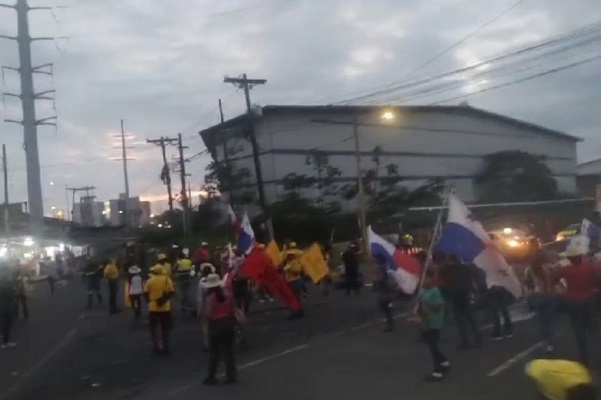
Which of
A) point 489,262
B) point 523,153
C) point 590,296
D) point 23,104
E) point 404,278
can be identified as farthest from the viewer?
point 523,153

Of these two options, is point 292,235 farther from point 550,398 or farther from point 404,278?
point 550,398

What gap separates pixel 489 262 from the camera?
18.2 metres

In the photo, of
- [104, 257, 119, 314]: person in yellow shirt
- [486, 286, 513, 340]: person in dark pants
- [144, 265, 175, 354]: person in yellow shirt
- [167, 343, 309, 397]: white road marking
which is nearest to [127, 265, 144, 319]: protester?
[104, 257, 119, 314]: person in yellow shirt

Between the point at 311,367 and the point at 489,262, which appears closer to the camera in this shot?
the point at 311,367

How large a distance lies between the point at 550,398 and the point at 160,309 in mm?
14979

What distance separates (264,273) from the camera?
2358 cm

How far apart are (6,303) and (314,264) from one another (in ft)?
30.6

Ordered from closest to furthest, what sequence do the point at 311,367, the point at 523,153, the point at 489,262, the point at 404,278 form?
the point at 311,367, the point at 489,262, the point at 404,278, the point at 523,153

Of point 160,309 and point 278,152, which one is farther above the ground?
point 278,152

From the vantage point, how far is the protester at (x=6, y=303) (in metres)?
23.2

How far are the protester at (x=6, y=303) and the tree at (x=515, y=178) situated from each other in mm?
44833

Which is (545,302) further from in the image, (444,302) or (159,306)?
(159,306)

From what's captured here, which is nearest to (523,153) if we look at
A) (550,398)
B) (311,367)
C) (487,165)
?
(487,165)

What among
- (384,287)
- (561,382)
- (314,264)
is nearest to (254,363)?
(384,287)
